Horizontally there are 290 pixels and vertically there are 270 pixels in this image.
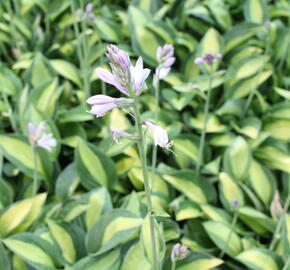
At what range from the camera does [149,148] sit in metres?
2.40

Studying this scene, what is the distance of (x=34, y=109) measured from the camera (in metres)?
2.35

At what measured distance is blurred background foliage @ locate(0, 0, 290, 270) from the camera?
5.85 feet

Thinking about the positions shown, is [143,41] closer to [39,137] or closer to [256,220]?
[39,137]

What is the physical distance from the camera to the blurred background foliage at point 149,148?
1.78 metres

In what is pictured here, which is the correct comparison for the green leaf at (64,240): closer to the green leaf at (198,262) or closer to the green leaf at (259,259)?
the green leaf at (198,262)

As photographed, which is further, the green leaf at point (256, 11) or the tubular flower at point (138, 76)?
the green leaf at point (256, 11)

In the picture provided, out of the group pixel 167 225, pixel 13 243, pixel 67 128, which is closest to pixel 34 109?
pixel 67 128

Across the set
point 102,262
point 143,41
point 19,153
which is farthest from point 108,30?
point 102,262

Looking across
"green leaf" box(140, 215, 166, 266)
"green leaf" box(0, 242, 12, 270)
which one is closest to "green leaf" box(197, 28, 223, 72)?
"green leaf" box(140, 215, 166, 266)

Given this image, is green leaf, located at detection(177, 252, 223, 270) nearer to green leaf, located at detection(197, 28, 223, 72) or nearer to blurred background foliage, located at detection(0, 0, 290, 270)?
blurred background foliage, located at detection(0, 0, 290, 270)

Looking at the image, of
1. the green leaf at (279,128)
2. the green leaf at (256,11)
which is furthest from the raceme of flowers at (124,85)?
the green leaf at (256,11)

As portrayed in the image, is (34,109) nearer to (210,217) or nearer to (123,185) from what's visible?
(123,185)

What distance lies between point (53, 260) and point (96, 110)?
3.46ft

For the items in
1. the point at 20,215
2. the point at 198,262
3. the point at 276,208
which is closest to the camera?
the point at 198,262
